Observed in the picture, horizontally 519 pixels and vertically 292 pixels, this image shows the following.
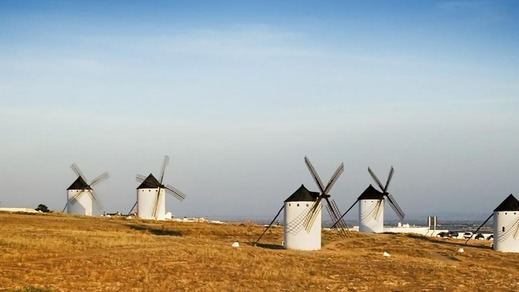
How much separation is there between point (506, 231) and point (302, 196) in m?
21.8

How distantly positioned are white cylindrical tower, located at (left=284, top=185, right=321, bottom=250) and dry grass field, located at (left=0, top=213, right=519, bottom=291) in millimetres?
2007

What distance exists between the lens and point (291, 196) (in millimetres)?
49844

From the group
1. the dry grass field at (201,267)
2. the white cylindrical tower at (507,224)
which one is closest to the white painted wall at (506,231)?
the white cylindrical tower at (507,224)

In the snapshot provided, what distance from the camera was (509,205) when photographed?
5928 centimetres

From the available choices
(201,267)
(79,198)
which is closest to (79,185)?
(79,198)

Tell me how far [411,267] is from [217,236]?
78.2ft

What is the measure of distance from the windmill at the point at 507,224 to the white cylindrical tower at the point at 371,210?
58.8 feet

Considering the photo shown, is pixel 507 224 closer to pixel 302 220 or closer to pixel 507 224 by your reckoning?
pixel 507 224

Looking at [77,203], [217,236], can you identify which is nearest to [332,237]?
[217,236]

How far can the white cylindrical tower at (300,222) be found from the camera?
49.2 m

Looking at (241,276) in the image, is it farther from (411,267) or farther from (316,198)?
(316,198)

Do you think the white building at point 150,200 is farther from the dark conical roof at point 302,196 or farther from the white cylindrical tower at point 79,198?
the dark conical roof at point 302,196

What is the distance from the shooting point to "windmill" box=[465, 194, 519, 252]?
194ft

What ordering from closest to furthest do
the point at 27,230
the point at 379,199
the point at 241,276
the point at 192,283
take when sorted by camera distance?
1. the point at 192,283
2. the point at 241,276
3. the point at 27,230
4. the point at 379,199
